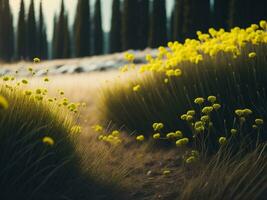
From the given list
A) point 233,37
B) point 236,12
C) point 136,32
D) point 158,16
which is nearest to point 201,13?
point 236,12

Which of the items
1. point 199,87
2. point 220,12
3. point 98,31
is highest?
point 220,12

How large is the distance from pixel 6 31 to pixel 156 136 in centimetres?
3592

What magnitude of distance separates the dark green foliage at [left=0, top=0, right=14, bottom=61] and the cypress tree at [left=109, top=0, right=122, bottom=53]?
445 inches

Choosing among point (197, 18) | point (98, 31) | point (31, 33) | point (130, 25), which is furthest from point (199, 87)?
point (31, 33)

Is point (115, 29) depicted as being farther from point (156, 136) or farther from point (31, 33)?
point (156, 136)

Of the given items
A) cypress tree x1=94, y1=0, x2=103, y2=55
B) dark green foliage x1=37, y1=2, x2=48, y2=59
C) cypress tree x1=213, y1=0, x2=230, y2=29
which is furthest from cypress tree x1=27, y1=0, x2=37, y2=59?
cypress tree x1=213, y1=0, x2=230, y2=29

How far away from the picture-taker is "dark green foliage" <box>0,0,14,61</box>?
37812 millimetres

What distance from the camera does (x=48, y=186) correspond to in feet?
11.4

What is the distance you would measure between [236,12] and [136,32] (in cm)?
835

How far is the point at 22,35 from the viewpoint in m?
37.4

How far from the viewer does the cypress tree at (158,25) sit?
24703 mm

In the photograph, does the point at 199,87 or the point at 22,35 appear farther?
the point at 22,35

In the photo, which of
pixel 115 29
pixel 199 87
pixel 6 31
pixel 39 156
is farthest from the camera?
pixel 6 31

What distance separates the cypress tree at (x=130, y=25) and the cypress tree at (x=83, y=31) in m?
4.50
